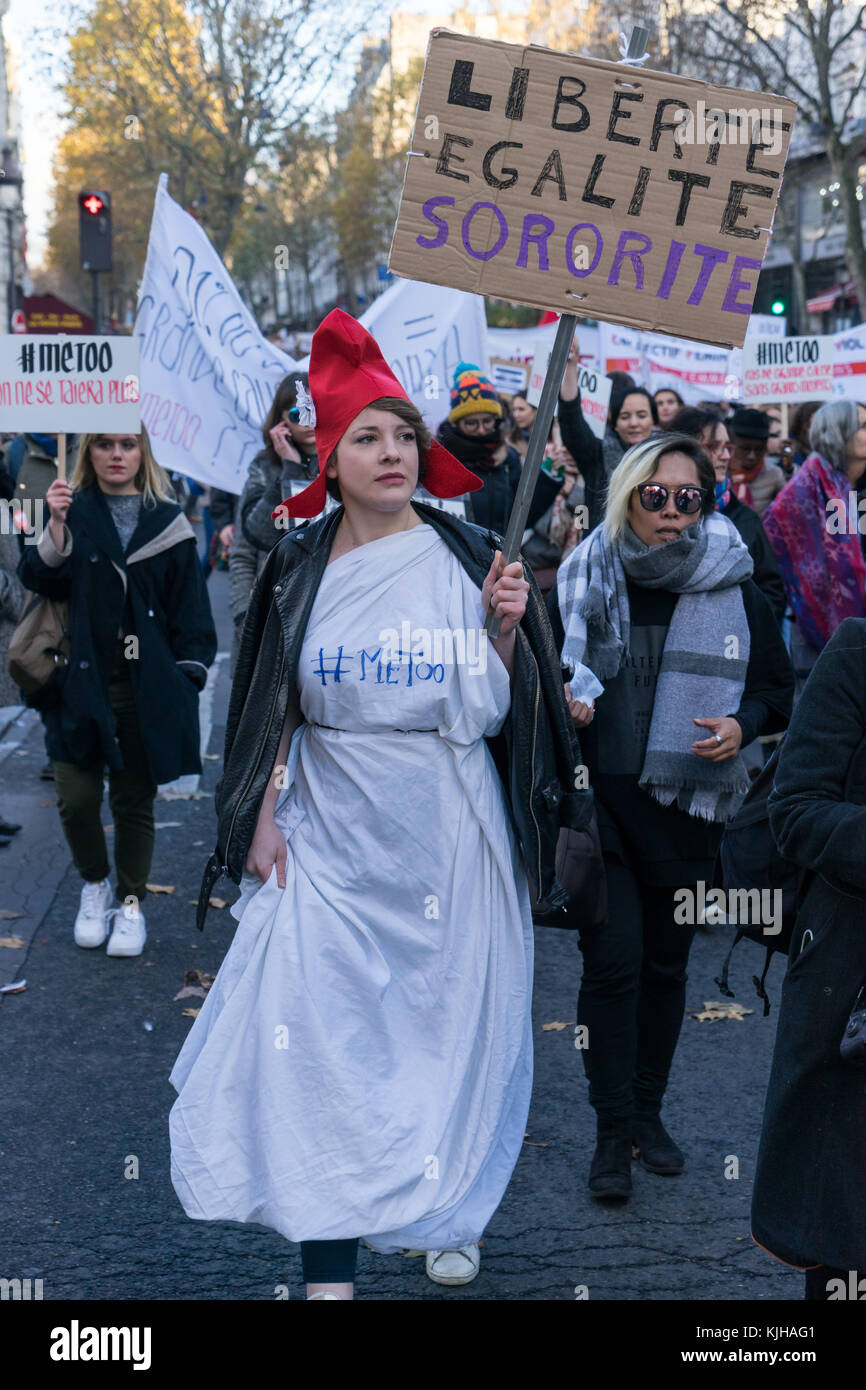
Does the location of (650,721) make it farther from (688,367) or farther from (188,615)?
(688,367)

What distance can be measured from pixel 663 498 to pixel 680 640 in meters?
0.37

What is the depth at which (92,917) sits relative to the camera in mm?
6203

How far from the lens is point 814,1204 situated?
289cm

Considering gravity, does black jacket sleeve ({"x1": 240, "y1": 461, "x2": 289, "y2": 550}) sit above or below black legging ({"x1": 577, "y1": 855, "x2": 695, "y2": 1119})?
above

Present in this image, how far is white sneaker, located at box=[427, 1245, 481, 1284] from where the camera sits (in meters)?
3.72

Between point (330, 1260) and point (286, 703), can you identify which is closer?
point (330, 1260)

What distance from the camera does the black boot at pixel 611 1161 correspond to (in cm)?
416

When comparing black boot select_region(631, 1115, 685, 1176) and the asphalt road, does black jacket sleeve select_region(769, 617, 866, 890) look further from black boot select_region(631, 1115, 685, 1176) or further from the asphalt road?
black boot select_region(631, 1115, 685, 1176)

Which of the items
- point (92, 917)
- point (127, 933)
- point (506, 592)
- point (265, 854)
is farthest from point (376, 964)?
point (92, 917)

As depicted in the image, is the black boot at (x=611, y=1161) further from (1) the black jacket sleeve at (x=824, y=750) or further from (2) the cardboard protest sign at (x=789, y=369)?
(2) the cardboard protest sign at (x=789, y=369)

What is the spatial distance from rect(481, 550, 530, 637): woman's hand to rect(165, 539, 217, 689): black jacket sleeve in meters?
2.89

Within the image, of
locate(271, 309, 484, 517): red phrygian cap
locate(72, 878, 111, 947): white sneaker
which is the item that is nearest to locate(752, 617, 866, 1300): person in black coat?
locate(271, 309, 484, 517): red phrygian cap

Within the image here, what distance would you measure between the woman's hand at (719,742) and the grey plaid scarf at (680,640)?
0.03 meters

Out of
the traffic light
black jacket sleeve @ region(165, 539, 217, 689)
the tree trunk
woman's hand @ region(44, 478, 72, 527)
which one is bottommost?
black jacket sleeve @ region(165, 539, 217, 689)
